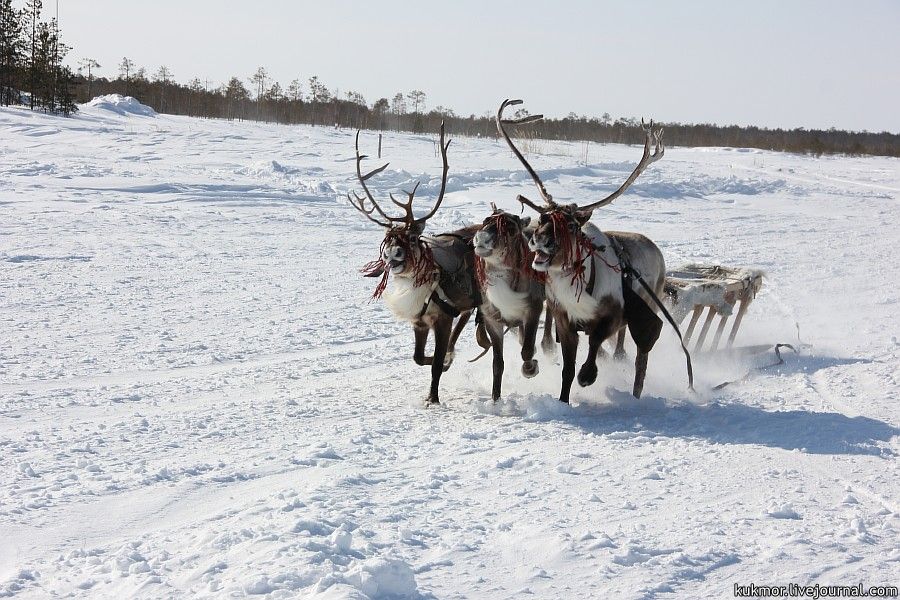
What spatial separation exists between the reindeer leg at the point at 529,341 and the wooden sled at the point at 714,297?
85.6 inches

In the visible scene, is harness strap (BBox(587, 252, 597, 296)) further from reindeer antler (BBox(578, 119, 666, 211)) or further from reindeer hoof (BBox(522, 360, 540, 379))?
reindeer hoof (BBox(522, 360, 540, 379))

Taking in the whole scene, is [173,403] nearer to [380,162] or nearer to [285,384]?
[285,384]

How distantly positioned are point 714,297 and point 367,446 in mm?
4939

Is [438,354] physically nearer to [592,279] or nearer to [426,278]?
[426,278]

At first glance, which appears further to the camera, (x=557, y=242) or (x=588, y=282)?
(x=588, y=282)

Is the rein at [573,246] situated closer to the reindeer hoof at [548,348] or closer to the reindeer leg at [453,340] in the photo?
the reindeer leg at [453,340]

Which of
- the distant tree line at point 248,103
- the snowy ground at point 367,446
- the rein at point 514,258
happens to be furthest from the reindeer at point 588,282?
the distant tree line at point 248,103

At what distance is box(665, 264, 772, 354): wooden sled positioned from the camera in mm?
9297

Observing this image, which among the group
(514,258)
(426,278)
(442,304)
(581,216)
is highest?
(581,216)

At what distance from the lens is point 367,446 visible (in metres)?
6.29

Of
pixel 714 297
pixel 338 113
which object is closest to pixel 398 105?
pixel 338 113

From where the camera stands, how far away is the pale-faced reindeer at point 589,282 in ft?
23.0

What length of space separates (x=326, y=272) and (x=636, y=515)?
10.3 meters

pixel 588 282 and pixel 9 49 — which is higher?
pixel 9 49
